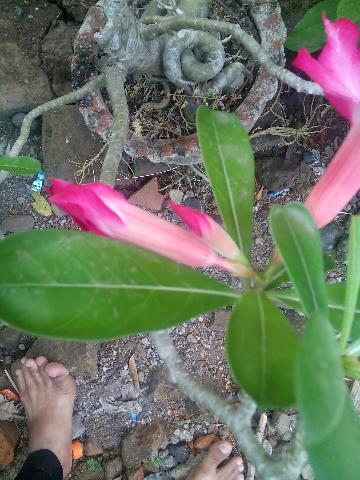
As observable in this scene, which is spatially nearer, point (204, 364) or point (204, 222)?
point (204, 222)

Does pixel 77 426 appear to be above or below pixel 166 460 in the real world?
below

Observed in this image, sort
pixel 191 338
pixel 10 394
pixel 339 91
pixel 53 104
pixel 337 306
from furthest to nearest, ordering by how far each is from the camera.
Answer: pixel 10 394
pixel 191 338
pixel 53 104
pixel 337 306
pixel 339 91

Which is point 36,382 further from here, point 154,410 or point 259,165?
point 259,165

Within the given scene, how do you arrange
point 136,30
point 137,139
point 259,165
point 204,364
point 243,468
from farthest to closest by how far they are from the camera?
point 243,468
point 204,364
point 259,165
point 137,139
point 136,30

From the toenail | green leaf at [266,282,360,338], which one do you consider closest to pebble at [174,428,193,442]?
the toenail

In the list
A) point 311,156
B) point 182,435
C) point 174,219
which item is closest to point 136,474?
point 182,435

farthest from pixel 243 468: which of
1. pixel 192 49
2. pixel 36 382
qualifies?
pixel 192 49

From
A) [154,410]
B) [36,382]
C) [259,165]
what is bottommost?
[36,382]

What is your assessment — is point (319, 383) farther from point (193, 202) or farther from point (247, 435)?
point (193, 202)

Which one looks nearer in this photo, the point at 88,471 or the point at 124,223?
the point at 124,223
